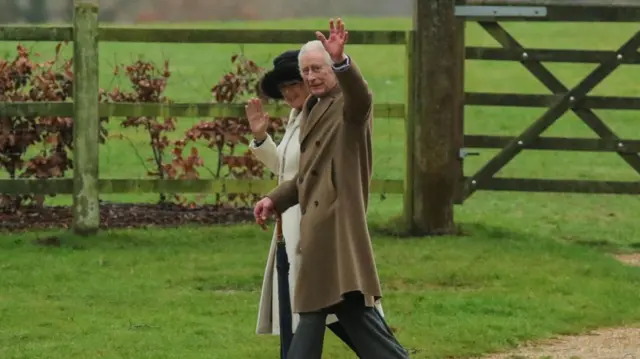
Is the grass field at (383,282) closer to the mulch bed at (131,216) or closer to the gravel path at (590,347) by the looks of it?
the gravel path at (590,347)

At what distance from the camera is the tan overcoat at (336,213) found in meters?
5.64

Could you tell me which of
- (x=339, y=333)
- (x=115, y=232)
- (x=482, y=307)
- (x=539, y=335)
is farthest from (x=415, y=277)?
(x=339, y=333)

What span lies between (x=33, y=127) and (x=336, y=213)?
613 cm

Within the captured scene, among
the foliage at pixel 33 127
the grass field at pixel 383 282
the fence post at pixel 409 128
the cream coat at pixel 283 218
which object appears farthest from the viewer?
the foliage at pixel 33 127

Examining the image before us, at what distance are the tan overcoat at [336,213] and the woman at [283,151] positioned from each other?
31cm

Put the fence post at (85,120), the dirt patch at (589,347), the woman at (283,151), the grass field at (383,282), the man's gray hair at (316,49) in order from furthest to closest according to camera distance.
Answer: the fence post at (85,120) → the grass field at (383,282) → the dirt patch at (589,347) → the woman at (283,151) → the man's gray hair at (316,49)

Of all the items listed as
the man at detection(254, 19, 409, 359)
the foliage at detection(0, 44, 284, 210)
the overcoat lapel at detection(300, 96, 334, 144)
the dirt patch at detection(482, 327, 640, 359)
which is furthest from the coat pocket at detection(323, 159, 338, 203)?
the foliage at detection(0, 44, 284, 210)

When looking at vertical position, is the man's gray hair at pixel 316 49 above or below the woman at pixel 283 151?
above

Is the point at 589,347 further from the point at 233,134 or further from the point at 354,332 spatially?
the point at 233,134

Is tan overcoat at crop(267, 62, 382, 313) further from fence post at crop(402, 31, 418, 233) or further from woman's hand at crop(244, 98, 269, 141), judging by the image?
fence post at crop(402, 31, 418, 233)

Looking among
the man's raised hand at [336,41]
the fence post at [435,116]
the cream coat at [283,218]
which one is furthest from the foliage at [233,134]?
the man's raised hand at [336,41]

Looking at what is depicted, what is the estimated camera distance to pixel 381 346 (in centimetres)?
567

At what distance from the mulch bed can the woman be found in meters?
5.13

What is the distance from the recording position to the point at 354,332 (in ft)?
18.7
